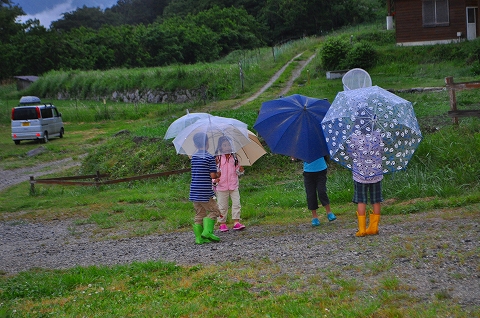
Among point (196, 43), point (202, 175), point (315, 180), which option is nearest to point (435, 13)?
point (315, 180)

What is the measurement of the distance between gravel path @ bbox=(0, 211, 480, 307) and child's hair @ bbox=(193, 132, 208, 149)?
153 cm

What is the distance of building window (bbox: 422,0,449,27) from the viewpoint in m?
34.6

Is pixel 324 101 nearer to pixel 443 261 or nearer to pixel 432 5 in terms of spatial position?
pixel 443 261

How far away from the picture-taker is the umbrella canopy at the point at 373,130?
8.15 metres

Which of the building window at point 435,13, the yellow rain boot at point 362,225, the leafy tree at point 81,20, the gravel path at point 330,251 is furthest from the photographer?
the leafy tree at point 81,20

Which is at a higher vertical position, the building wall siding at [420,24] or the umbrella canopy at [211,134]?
the building wall siding at [420,24]

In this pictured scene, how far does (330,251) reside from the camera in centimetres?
770

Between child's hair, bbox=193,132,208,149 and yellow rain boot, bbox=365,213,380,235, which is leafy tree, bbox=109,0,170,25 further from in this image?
yellow rain boot, bbox=365,213,380,235

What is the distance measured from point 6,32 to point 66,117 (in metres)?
37.6

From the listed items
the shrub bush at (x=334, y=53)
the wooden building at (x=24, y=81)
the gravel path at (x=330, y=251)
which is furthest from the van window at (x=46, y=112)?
the wooden building at (x=24, y=81)

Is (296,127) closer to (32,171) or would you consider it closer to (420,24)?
(32,171)

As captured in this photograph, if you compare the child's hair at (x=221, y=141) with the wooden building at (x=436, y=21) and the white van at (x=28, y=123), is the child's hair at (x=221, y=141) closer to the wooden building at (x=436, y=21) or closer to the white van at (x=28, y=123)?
the white van at (x=28, y=123)

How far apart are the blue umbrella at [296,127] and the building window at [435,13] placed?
27923mm

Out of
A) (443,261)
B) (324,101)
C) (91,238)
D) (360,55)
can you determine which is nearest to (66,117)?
(360,55)
